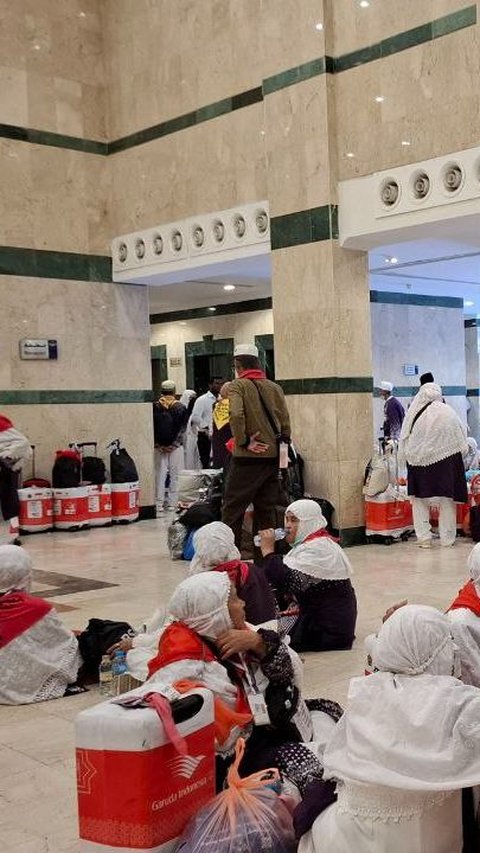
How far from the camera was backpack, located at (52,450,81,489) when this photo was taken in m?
Answer: 11.2

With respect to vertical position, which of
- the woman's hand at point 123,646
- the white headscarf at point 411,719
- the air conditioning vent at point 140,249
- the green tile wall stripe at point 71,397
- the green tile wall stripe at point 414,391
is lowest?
the woman's hand at point 123,646

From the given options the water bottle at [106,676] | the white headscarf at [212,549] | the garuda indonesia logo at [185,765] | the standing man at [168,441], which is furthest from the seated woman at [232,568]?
the standing man at [168,441]

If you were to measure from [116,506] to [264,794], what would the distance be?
9.31 metres

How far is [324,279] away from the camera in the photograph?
366 inches

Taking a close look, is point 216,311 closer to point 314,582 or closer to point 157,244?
point 157,244

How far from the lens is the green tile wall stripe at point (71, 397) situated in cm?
1123

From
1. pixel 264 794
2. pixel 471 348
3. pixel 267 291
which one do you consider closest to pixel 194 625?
pixel 264 794

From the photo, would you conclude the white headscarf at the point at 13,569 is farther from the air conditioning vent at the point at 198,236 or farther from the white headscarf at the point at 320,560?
the air conditioning vent at the point at 198,236

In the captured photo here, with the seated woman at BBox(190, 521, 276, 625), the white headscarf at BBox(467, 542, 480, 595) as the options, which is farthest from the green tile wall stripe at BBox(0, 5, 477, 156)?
the white headscarf at BBox(467, 542, 480, 595)

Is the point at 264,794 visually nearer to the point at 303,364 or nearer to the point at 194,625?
the point at 194,625

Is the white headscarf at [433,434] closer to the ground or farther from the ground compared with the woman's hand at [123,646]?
farther from the ground

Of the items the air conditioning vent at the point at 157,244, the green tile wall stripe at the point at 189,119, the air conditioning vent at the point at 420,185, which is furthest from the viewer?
the air conditioning vent at the point at 157,244

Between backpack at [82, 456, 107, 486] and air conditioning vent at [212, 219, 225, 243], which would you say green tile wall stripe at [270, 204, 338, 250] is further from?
backpack at [82, 456, 107, 486]

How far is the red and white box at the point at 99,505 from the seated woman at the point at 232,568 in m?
6.96
